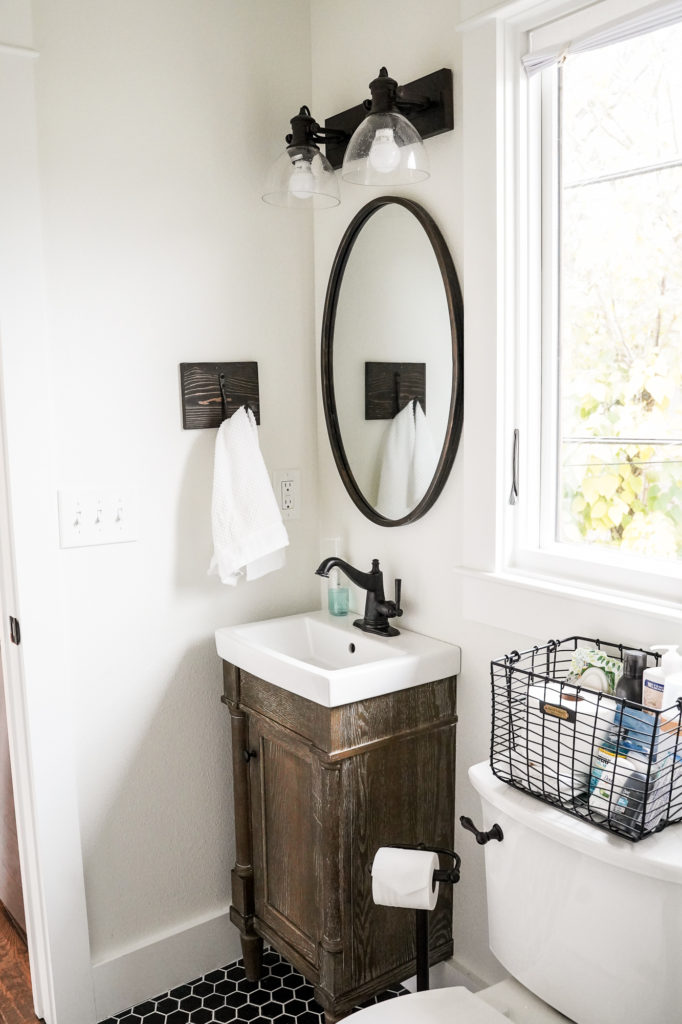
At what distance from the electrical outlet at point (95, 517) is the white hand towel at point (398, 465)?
0.59 m

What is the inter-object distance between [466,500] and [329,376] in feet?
1.85

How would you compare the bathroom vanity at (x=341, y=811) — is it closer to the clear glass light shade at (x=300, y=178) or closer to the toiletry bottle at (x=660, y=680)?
the toiletry bottle at (x=660, y=680)

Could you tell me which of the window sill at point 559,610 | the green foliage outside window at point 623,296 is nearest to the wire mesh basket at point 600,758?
the window sill at point 559,610

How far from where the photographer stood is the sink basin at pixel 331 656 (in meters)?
1.72

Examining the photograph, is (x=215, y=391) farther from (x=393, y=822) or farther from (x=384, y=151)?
(x=393, y=822)

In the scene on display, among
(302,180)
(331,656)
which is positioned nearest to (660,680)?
(331,656)

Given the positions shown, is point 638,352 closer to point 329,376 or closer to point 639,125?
point 639,125

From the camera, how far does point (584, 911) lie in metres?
1.26

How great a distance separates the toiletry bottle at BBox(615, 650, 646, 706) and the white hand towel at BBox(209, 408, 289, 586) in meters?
0.95

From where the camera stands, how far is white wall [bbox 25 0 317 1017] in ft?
6.13

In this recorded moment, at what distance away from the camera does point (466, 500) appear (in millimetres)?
1813

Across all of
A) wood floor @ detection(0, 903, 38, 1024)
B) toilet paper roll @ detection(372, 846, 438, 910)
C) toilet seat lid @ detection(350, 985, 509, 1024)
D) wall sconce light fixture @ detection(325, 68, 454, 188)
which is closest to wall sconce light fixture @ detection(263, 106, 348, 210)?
wall sconce light fixture @ detection(325, 68, 454, 188)

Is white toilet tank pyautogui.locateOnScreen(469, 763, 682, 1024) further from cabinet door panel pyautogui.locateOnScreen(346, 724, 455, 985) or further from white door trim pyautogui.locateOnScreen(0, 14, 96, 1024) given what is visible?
white door trim pyautogui.locateOnScreen(0, 14, 96, 1024)

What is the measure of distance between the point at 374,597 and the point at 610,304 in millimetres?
845
